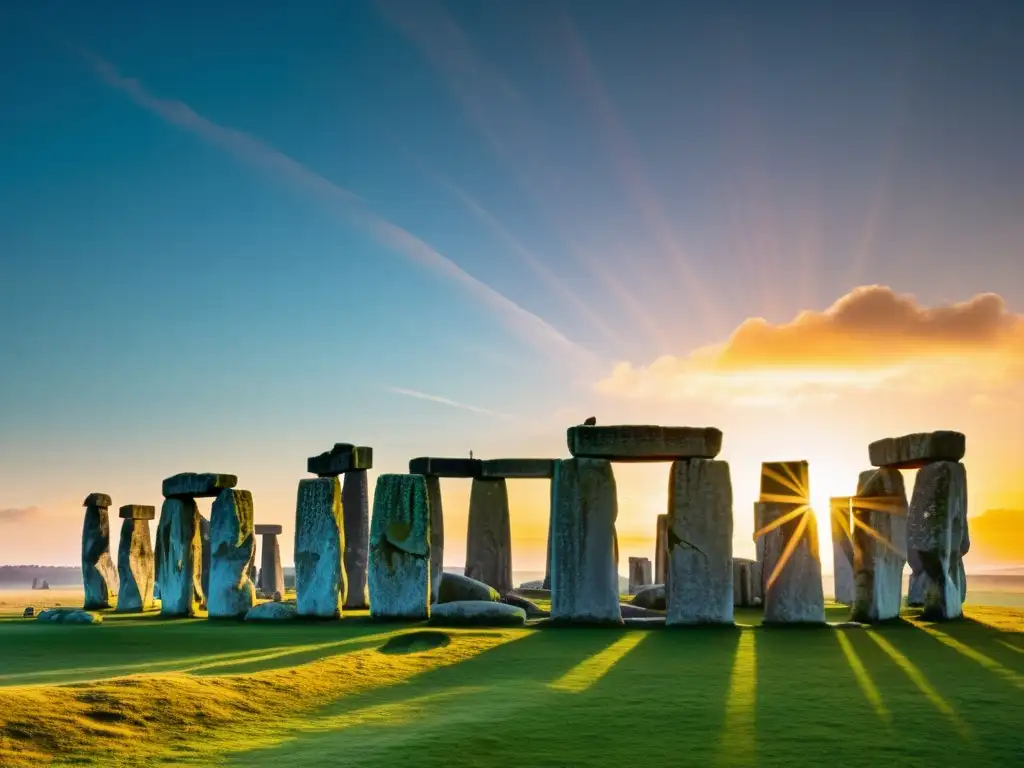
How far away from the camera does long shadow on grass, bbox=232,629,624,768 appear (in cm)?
630

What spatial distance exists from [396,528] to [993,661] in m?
9.03

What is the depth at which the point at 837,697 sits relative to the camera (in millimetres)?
8266

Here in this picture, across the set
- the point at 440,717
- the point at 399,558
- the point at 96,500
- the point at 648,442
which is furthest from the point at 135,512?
the point at 440,717

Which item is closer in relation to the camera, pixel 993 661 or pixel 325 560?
pixel 993 661

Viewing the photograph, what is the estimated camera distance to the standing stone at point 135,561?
21.5 metres

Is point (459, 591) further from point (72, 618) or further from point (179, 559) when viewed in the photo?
point (72, 618)

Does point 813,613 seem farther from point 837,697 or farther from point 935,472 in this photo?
point 837,697

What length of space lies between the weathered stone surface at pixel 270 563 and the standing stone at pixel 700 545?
18.1m

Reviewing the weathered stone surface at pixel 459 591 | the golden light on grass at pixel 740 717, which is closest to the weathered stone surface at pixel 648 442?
the golden light on grass at pixel 740 717

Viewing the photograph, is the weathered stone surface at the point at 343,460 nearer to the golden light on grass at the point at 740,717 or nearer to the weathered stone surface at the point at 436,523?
the weathered stone surface at the point at 436,523

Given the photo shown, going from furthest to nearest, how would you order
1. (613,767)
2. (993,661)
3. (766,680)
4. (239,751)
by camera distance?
1. (993,661)
2. (766,680)
3. (239,751)
4. (613,767)

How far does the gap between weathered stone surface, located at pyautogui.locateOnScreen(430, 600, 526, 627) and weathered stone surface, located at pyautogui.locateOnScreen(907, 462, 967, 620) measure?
6.32 metres

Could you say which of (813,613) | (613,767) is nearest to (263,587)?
(813,613)

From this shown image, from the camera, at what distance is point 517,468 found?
75.9 ft
